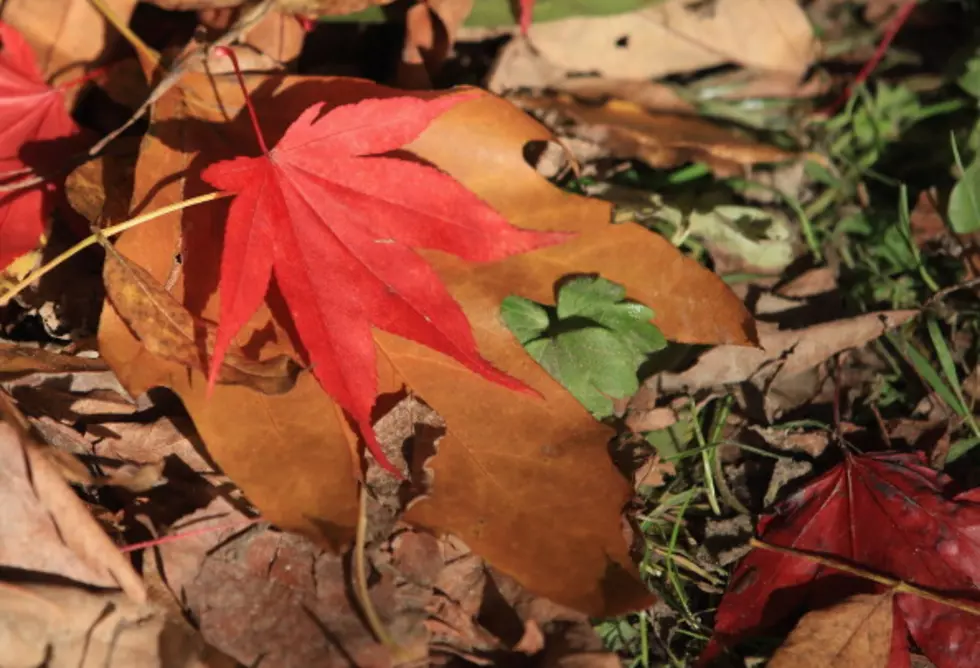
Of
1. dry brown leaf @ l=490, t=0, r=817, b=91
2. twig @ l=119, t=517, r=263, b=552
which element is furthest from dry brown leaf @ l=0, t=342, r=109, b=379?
dry brown leaf @ l=490, t=0, r=817, b=91

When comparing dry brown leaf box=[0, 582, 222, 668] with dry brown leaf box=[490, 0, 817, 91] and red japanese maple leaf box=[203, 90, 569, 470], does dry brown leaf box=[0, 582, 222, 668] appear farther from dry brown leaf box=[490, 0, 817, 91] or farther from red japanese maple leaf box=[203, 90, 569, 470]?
dry brown leaf box=[490, 0, 817, 91]

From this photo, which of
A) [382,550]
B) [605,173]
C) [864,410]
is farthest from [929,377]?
[382,550]

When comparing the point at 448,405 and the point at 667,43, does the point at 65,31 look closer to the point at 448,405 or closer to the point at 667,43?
the point at 448,405

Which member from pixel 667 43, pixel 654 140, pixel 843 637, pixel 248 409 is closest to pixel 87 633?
pixel 248 409

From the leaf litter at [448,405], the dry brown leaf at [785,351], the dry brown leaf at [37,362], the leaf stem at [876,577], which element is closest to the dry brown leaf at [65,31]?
the leaf litter at [448,405]

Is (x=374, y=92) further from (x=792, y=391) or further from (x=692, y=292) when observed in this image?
(x=792, y=391)
